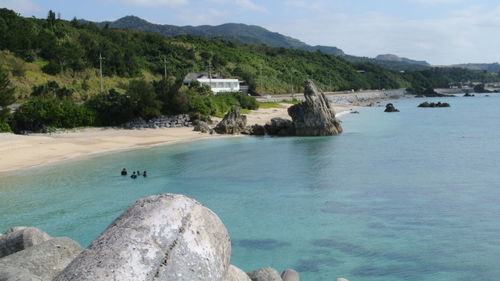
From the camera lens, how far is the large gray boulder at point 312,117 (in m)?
58.2

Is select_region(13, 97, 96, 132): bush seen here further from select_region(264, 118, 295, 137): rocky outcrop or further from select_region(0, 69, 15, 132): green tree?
select_region(264, 118, 295, 137): rocky outcrop

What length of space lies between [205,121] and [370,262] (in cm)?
4916

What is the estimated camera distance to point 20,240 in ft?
33.9

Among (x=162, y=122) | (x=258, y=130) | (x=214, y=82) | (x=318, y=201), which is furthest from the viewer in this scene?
(x=214, y=82)

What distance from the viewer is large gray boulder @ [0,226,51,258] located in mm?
10227

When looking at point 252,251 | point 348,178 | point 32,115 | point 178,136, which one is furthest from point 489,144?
point 32,115

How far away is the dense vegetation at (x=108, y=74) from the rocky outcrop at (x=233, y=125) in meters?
7.01

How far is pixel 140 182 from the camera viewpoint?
1252 inches

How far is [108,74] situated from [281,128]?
136ft

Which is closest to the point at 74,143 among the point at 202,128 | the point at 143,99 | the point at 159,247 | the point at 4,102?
the point at 4,102

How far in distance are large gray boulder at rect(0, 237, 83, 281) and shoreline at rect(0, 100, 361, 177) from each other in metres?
27.8

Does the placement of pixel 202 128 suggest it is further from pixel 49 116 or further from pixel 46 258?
pixel 46 258

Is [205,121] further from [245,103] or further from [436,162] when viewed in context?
[436,162]

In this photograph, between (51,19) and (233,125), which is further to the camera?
(51,19)
